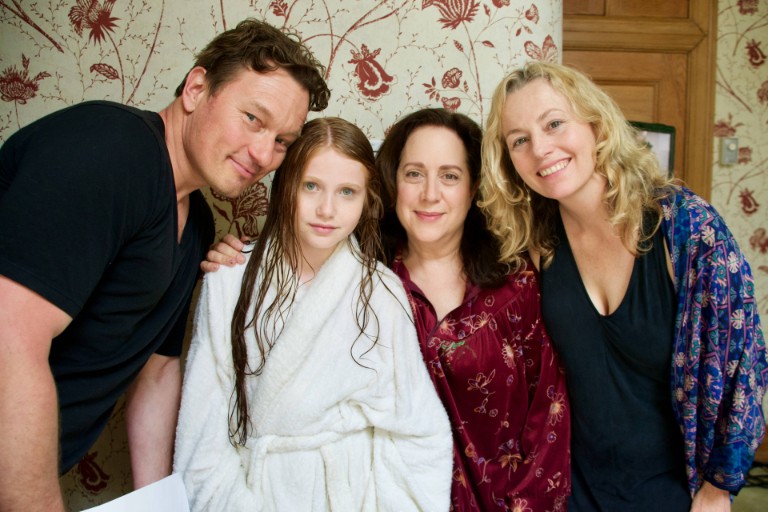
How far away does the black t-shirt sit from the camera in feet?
2.51

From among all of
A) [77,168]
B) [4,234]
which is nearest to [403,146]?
[77,168]

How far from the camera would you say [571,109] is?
114 cm

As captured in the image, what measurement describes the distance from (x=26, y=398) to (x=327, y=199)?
25.0 inches

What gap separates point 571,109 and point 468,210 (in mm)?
348

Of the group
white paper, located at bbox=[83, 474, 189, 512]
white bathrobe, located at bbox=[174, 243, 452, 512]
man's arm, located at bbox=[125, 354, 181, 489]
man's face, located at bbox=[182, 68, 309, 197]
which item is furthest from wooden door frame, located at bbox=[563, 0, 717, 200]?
white paper, located at bbox=[83, 474, 189, 512]

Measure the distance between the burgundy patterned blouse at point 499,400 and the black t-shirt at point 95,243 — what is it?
1.88 feet

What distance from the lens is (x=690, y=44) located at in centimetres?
230

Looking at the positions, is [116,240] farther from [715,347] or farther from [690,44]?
[690,44]

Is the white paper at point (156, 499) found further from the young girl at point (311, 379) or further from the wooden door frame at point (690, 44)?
the wooden door frame at point (690, 44)

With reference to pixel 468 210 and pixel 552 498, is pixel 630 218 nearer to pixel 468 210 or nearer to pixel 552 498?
pixel 468 210

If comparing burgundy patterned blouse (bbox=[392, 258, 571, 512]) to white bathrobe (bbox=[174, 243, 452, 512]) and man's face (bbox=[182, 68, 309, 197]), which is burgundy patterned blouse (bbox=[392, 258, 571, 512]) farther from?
man's face (bbox=[182, 68, 309, 197])

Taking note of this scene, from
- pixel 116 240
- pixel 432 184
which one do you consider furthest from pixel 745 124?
pixel 116 240

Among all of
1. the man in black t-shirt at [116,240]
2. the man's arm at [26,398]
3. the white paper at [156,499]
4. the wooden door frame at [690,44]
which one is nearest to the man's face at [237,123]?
the man in black t-shirt at [116,240]

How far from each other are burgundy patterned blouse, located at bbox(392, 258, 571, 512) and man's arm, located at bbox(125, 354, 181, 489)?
615mm
